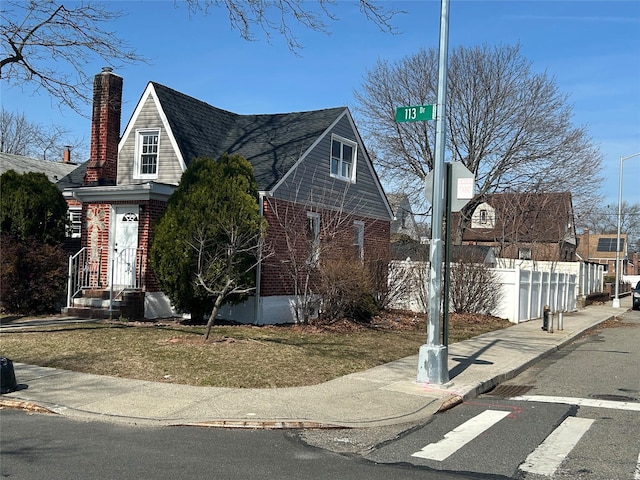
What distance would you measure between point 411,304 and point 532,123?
17.4 meters

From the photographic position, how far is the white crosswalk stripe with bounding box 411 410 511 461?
616cm

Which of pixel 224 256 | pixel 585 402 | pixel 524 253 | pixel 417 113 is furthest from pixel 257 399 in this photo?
pixel 524 253

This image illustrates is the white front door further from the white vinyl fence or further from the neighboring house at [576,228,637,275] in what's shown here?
the neighboring house at [576,228,637,275]

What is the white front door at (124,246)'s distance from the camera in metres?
16.3

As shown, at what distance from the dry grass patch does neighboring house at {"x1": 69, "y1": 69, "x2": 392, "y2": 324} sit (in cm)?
225

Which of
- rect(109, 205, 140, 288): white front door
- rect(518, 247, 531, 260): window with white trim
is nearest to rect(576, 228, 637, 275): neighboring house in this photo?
rect(518, 247, 531, 260): window with white trim

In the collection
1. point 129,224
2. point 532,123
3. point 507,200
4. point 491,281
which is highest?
point 532,123

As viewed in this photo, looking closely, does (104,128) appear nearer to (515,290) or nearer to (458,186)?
(458,186)

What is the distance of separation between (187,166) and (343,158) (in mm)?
5501

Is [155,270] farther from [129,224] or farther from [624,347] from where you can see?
[624,347]

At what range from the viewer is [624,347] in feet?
52.1

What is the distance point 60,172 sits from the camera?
90.1 ft

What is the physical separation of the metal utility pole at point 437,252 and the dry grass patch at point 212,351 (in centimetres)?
149

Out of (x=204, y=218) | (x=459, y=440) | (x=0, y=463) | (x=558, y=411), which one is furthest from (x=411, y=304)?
(x=0, y=463)
